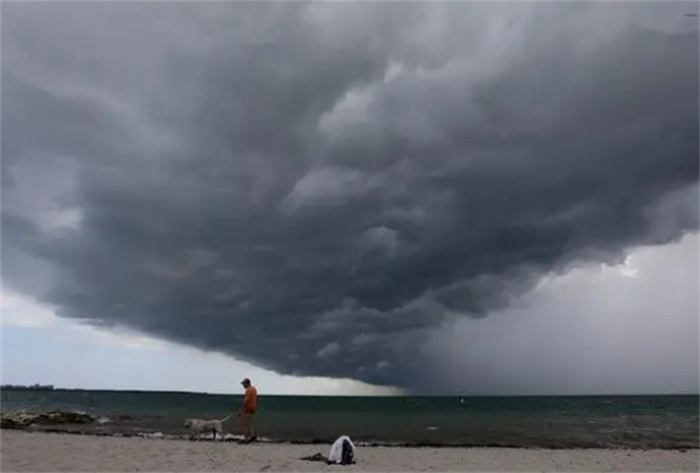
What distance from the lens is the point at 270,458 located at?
18.9 m

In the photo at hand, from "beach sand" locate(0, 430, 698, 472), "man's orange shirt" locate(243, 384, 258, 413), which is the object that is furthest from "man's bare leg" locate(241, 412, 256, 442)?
"beach sand" locate(0, 430, 698, 472)

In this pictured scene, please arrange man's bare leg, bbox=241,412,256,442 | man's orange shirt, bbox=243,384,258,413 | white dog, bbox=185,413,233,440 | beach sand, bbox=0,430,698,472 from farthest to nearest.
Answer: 1. white dog, bbox=185,413,233,440
2. man's bare leg, bbox=241,412,256,442
3. man's orange shirt, bbox=243,384,258,413
4. beach sand, bbox=0,430,698,472

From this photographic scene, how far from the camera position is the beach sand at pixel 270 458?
16.7 m

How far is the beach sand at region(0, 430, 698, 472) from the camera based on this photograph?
1667 cm

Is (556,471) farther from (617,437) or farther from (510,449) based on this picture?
(617,437)

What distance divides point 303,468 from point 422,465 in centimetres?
374

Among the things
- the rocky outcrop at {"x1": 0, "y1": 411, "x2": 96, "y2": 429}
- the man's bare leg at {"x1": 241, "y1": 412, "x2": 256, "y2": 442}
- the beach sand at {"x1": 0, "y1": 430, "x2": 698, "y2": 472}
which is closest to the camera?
the beach sand at {"x1": 0, "y1": 430, "x2": 698, "y2": 472}

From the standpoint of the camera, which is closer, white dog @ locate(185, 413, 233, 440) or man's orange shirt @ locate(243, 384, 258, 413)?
man's orange shirt @ locate(243, 384, 258, 413)

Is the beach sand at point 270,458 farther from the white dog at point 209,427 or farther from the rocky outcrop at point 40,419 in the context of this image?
the rocky outcrop at point 40,419

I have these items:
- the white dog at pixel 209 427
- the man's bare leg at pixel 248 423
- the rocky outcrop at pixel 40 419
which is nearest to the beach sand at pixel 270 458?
the man's bare leg at pixel 248 423

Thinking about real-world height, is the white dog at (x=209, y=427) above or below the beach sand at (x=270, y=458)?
above

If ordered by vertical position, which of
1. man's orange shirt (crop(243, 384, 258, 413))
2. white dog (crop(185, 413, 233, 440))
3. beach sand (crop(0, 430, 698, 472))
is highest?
man's orange shirt (crop(243, 384, 258, 413))

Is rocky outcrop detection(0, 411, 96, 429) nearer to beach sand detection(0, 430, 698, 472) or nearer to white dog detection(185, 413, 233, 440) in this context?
beach sand detection(0, 430, 698, 472)

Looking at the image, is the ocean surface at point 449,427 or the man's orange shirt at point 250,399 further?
the ocean surface at point 449,427
